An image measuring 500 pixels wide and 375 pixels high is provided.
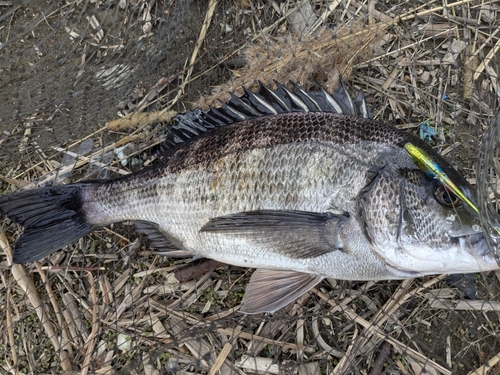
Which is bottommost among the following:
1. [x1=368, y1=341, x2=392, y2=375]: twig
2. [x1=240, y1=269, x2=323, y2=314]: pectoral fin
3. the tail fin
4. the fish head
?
[x1=368, y1=341, x2=392, y2=375]: twig

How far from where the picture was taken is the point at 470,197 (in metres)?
2.07

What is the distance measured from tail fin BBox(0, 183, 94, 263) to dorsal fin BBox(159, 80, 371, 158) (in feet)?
2.04

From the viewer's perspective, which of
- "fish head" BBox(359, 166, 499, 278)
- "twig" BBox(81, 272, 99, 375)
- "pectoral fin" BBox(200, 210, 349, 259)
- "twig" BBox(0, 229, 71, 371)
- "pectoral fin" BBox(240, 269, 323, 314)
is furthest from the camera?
"twig" BBox(0, 229, 71, 371)

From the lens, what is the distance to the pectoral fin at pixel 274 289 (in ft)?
8.05

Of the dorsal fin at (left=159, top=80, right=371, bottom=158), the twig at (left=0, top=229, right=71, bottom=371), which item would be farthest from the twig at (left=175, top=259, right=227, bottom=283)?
the twig at (left=0, top=229, right=71, bottom=371)

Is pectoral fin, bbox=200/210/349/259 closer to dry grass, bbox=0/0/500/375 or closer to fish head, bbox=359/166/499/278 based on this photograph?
fish head, bbox=359/166/499/278

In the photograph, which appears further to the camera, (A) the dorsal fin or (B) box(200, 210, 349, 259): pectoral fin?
(A) the dorsal fin

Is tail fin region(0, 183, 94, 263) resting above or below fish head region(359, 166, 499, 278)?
above

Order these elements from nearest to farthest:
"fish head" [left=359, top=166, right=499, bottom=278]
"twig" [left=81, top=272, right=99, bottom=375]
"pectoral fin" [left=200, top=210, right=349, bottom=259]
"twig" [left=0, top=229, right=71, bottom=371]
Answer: "fish head" [left=359, top=166, right=499, bottom=278], "pectoral fin" [left=200, top=210, right=349, bottom=259], "twig" [left=81, top=272, right=99, bottom=375], "twig" [left=0, top=229, right=71, bottom=371]

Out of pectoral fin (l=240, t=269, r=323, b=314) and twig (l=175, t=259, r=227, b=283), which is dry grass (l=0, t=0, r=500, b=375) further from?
pectoral fin (l=240, t=269, r=323, b=314)

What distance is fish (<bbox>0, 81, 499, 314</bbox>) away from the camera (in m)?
2.11

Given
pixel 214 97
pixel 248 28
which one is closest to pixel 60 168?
pixel 214 97

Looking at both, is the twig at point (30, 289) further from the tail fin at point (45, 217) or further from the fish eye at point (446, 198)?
the fish eye at point (446, 198)

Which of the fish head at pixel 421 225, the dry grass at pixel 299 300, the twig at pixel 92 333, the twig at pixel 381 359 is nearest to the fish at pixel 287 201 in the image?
the fish head at pixel 421 225
